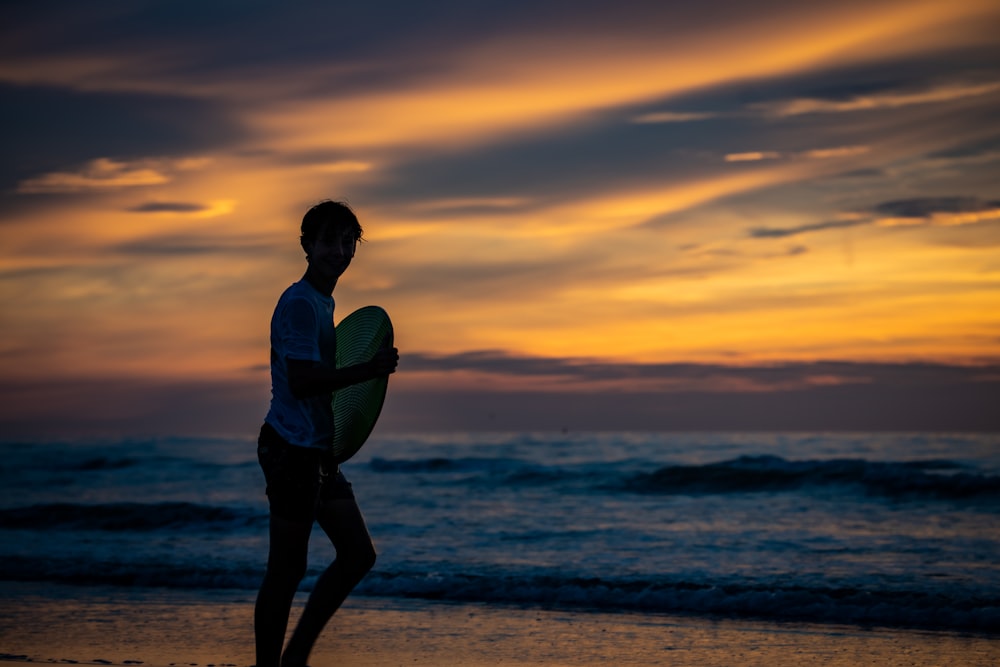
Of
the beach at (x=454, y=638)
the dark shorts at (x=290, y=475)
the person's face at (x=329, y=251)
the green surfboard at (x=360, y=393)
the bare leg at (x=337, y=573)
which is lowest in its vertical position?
the beach at (x=454, y=638)

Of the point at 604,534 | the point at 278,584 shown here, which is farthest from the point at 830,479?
the point at 278,584

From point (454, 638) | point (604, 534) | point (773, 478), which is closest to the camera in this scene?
point (454, 638)

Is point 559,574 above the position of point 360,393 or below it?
below

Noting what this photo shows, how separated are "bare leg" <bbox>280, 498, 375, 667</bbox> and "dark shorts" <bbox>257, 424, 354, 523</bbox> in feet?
0.68

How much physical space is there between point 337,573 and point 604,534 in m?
9.73

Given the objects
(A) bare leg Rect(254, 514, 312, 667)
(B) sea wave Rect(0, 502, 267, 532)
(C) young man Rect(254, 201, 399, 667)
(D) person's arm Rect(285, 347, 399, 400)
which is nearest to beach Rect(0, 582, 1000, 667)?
(A) bare leg Rect(254, 514, 312, 667)

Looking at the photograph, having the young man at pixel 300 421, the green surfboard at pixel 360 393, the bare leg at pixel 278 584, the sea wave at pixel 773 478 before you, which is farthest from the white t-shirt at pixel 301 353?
the sea wave at pixel 773 478

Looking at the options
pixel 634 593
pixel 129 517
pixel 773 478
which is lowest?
pixel 773 478

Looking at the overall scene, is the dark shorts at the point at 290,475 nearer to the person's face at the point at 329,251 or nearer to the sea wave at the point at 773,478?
the person's face at the point at 329,251

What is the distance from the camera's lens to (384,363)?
3.48 meters

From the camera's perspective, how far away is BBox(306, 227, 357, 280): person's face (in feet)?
12.5

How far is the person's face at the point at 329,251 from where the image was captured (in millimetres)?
3812

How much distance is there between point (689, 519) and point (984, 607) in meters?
7.57

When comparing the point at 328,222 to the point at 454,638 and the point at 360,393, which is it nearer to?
the point at 360,393
